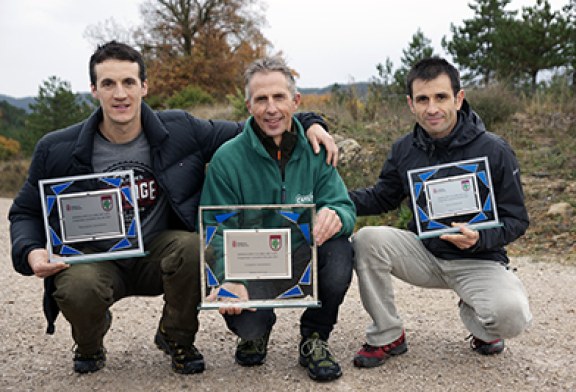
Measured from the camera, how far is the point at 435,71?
3.37 metres

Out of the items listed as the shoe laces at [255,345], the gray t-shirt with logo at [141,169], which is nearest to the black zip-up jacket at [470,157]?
the shoe laces at [255,345]

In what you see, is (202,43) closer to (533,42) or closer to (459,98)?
(533,42)

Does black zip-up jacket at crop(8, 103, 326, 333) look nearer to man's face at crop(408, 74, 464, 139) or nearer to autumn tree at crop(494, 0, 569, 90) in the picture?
man's face at crop(408, 74, 464, 139)

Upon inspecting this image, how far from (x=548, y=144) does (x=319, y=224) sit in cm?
790

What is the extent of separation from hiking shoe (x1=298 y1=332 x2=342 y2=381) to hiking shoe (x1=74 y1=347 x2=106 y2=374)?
3.74 feet

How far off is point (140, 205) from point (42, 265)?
612 millimetres

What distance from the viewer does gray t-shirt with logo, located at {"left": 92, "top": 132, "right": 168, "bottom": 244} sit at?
327 centimetres

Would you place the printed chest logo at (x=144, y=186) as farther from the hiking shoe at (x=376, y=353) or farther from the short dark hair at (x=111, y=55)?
the hiking shoe at (x=376, y=353)

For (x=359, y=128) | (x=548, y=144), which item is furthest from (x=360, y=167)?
(x=548, y=144)

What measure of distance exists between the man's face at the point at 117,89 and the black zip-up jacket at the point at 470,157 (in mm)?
1458

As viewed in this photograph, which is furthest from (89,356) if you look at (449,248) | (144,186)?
(449,248)

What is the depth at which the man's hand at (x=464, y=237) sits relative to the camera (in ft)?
10.2

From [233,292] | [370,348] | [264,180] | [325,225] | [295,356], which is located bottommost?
[295,356]

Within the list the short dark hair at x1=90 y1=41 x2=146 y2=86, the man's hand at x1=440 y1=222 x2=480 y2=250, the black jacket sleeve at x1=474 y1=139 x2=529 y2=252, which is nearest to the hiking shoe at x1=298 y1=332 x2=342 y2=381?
the man's hand at x1=440 y1=222 x2=480 y2=250
